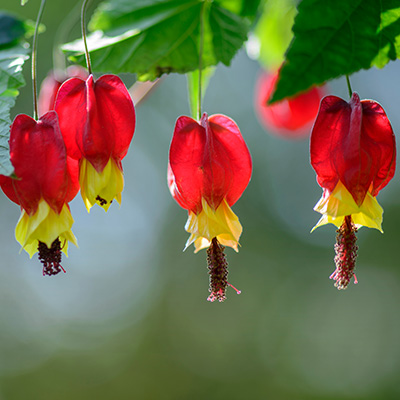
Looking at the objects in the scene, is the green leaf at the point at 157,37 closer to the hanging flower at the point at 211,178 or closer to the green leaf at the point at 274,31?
the hanging flower at the point at 211,178

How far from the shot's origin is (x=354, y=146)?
61 cm

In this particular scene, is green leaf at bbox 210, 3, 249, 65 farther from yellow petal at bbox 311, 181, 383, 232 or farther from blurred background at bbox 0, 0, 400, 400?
blurred background at bbox 0, 0, 400, 400

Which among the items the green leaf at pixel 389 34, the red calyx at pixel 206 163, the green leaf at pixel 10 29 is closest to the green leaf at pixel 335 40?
the green leaf at pixel 389 34

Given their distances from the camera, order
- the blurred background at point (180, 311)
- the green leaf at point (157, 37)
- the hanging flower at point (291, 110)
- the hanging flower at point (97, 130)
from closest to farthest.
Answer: the hanging flower at point (97, 130)
the green leaf at point (157, 37)
the hanging flower at point (291, 110)
the blurred background at point (180, 311)

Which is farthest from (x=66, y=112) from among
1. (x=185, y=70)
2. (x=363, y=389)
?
(x=363, y=389)

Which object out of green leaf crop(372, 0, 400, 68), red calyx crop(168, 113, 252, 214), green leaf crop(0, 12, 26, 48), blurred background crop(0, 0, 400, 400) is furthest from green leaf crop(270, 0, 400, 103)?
blurred background crop(0, 0, 400, 400)

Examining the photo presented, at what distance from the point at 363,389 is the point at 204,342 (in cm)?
175

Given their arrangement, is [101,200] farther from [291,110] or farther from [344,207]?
[291,110]

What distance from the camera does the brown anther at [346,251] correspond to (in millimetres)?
641

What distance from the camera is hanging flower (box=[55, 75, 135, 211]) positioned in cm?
61

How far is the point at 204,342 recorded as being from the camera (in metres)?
6.08

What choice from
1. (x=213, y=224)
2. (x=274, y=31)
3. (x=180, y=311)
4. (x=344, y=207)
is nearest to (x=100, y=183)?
(x=213, y=224)

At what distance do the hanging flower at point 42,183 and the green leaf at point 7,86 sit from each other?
0.12 ft

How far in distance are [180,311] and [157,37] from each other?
553 centimetres
